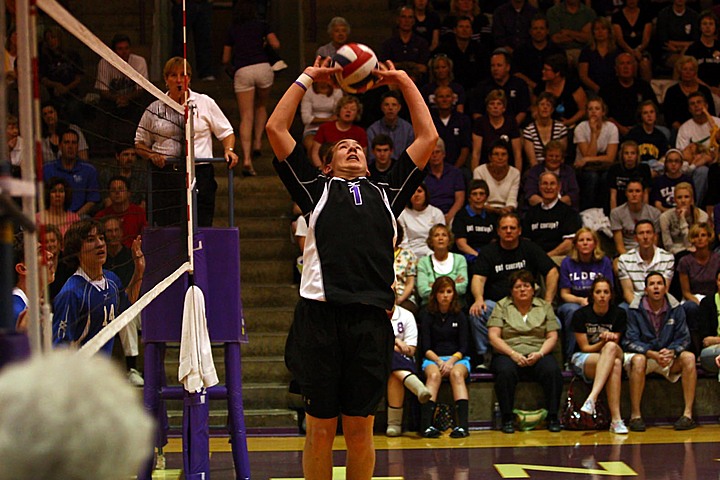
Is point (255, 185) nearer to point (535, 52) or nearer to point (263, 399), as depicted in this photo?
point (263, 399)

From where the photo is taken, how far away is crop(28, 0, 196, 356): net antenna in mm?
3648

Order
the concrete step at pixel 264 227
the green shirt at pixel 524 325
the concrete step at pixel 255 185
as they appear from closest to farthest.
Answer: the green shirt at pixel 524 325 → the concrete step at pixel 264 227 → the concrete step at pixel 255 185

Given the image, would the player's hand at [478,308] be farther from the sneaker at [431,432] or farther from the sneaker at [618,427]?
the sneaker at [618,427]

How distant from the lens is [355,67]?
5.62 m

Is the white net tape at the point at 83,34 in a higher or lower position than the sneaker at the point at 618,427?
higher

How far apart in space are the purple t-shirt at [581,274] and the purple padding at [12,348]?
780cm

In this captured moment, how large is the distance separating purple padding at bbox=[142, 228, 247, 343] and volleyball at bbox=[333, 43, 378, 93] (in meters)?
1.58

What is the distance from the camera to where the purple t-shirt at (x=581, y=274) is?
974 cm

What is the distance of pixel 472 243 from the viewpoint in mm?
10352

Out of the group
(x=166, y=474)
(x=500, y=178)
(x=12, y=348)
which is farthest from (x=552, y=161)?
(x=12, y=348)

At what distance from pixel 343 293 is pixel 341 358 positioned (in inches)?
13.8

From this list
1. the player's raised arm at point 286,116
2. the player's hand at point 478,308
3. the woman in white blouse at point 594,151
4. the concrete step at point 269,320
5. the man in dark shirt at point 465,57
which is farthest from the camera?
the man in dark shirt at point 465,57

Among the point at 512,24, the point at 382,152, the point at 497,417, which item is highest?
the point at 512,24

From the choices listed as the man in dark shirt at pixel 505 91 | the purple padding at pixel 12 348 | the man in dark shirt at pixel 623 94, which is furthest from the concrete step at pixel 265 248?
→ the purple padding at pixel 12 348
